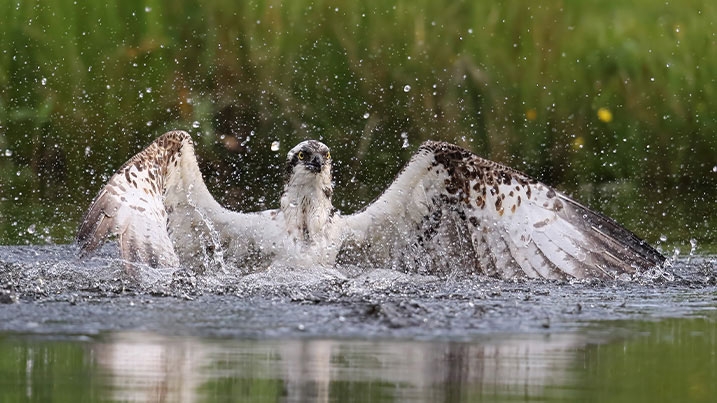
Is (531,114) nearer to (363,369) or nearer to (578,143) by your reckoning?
(578,143)

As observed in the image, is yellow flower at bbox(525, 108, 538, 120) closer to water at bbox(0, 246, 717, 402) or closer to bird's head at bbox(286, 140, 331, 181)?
bird's head at bbox(286, 140, 331, 181)

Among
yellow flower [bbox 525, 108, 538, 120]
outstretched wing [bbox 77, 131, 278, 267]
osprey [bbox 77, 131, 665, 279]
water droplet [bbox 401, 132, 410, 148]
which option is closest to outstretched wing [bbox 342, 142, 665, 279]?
osprey [bbox 77, 131, 665, 279]

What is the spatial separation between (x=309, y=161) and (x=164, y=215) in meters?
0.98

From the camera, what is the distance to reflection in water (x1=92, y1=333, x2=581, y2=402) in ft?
15.1

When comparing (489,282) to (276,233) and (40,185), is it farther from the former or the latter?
(40,185)

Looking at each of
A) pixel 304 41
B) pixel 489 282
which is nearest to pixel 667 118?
pixel 304 41

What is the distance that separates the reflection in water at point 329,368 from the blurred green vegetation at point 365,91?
5.86m

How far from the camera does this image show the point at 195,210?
8.54m

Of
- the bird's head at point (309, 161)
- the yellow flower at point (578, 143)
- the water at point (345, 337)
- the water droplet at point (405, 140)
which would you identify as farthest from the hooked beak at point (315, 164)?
the yellow flower at point (578, 143)

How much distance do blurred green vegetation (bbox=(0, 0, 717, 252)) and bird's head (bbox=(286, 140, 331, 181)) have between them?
2742 millimetres

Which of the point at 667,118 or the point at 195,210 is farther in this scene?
the point at 667,118

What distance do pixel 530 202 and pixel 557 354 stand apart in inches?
133

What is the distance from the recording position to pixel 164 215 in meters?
8.32

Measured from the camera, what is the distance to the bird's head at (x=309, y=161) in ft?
27.8
